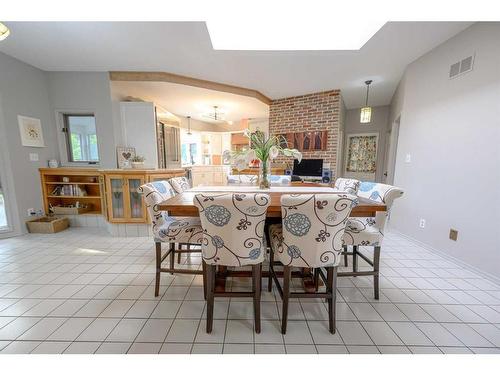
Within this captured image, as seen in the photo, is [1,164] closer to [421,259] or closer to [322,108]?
[322,108]

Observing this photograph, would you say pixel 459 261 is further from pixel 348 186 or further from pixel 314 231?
pixel 314 231

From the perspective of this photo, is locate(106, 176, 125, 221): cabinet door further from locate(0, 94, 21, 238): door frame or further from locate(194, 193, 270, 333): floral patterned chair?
locate(194, 193, 270, 333): floral patterned chair

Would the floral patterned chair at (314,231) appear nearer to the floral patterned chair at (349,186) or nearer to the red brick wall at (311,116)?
the floral patterned chair at (349,186)

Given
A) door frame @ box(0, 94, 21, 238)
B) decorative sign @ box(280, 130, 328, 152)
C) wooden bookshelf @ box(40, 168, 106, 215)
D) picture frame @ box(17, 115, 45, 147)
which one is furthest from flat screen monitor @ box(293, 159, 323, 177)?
door frame @ box(0, 94, 21, 238)

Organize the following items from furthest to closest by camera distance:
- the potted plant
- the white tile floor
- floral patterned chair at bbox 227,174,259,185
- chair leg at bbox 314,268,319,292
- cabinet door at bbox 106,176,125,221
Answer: the potted plant
cabinet door at bbox 106,176,125,221
floral patterned chair at bbox 227,174,259,185
chair leg at bbox 314,268,319,292
the white tile floor

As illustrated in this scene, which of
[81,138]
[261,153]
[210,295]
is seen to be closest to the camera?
[210,295]

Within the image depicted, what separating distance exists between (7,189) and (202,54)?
3447 millimetres

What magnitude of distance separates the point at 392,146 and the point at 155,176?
438 cm

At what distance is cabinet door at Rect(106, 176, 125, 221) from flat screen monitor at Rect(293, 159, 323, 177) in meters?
3.23

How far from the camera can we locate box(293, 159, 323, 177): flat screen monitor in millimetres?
4273

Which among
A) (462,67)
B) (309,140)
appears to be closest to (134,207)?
(309,140)

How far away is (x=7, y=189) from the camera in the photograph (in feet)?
Result: 9.85

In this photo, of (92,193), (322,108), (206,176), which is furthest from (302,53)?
(206,176)

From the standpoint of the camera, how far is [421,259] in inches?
96.1
